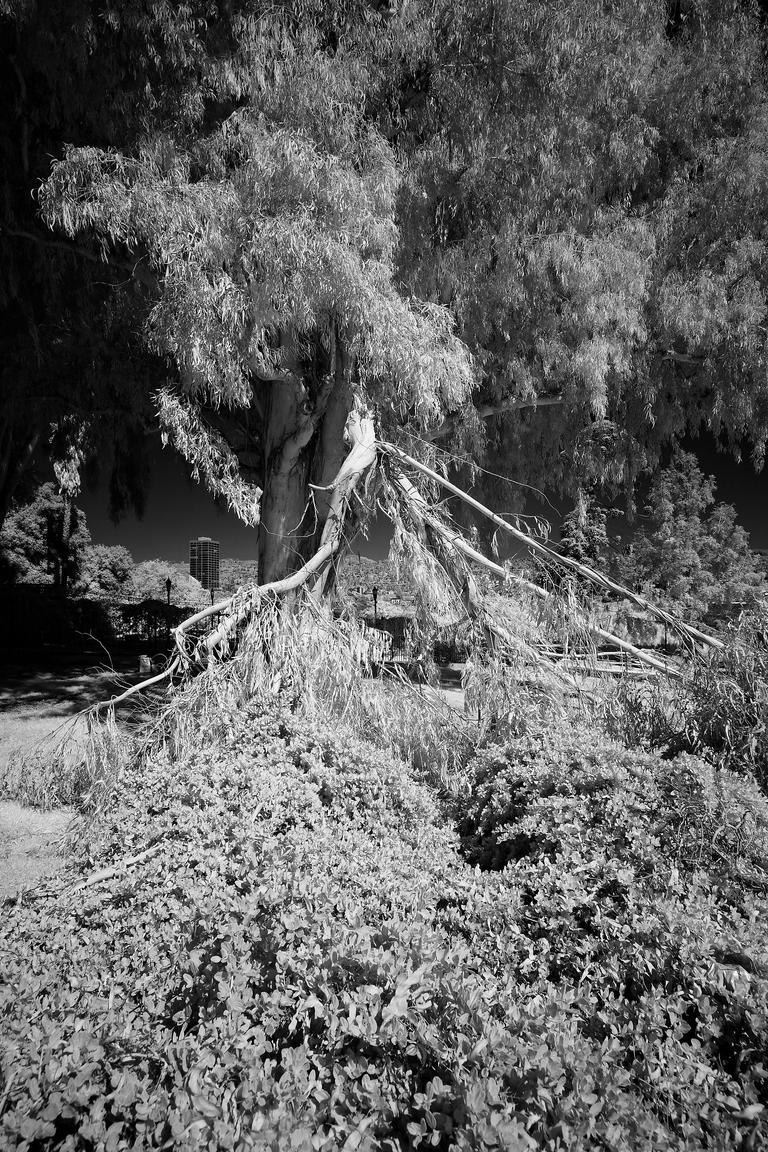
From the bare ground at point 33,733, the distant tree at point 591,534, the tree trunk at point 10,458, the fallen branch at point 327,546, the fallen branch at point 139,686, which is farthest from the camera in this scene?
the distant tree at point 591,534

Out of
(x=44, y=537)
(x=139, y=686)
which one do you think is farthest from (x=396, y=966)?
(x=44, y=537)

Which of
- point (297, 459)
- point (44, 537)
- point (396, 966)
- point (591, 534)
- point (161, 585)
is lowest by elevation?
point (396, 966)

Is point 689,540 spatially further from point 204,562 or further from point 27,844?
point 204,562

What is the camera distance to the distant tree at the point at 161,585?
29570 mm

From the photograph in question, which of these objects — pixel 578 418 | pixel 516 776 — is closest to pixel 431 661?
pixel 516 776

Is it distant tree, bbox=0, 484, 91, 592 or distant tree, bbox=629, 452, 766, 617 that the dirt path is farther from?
distant tree, bbox=0, 484, 91, 592

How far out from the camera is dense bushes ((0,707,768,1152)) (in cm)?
140

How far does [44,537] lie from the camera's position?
81.3ft

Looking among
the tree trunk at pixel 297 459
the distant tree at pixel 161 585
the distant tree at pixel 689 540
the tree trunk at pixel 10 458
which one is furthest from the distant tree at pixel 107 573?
the tree trunk at pixel 297 459

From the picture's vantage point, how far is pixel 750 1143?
1361 millimetres

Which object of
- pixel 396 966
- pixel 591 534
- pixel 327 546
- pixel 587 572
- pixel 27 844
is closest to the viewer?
pixel 396 966

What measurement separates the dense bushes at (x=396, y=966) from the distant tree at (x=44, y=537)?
22.4 m

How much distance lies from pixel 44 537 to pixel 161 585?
9556 millimetres

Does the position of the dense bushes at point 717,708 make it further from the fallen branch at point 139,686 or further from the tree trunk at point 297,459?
the tree trunk at point 297,459
